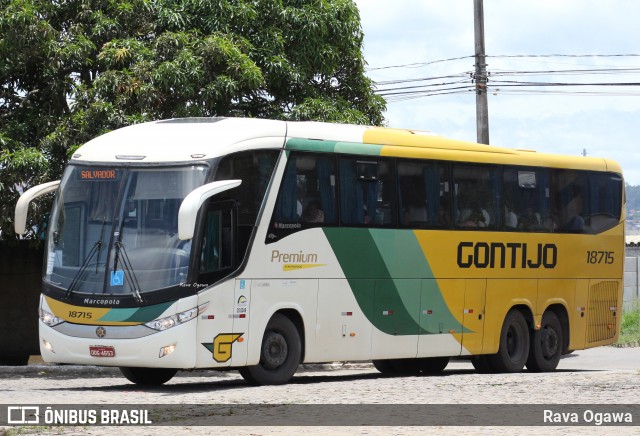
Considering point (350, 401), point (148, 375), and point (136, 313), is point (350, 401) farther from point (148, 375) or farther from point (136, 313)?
point (148, 375)

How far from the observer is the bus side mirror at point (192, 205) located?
16188 mm

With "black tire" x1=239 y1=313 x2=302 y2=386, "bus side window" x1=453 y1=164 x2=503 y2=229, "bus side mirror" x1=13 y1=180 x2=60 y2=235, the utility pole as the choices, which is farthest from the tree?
"black tire" x1=239 y1=313 x2=302 y2=386

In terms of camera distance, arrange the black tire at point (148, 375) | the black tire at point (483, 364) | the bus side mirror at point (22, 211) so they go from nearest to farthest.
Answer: the bus side mirror at point (22, 211), the black tire at point (148, 375), the black tire at point (483, 364)

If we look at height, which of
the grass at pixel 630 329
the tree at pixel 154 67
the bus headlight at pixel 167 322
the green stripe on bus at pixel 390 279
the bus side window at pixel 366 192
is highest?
the tree at pixel 154 67

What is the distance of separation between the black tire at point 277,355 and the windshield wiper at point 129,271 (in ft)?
6.50

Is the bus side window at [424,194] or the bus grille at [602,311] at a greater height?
the bus side window at [424,194]

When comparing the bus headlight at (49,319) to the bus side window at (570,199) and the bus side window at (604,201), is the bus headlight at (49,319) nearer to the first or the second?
the bus side window at (570,199)

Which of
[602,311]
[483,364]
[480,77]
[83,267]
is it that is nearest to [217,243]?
[83,267]

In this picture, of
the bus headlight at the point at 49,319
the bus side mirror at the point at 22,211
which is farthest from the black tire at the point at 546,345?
the bus side mirror at the point at 22,211

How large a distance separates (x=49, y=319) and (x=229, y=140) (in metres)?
3.33

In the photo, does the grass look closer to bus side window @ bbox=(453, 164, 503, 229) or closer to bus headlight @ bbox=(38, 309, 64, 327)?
bus side window @ bbox=(453, 164, 503, 229)

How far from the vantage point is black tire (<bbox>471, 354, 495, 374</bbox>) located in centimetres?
2300

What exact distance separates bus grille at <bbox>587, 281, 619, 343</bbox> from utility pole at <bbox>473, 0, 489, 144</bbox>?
23.3ft

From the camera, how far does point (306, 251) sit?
18.9 metres
